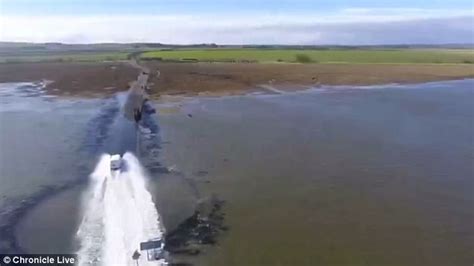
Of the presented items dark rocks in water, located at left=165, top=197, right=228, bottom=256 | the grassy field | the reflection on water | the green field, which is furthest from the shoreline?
dark rocks in water, located at left=165, top=197, right=228, bottom=256

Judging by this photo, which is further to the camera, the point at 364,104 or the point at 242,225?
the point at 364,104

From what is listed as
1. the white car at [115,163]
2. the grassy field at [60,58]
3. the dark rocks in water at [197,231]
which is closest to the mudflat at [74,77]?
the grassy field at [60,58]

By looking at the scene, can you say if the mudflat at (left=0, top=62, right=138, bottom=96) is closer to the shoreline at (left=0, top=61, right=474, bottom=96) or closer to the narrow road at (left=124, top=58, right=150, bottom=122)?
the shoreline at (left=0, top=61, right=474, bottom=96)

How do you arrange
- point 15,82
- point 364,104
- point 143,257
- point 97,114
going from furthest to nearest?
point 15,82
point 364,104
point 97,114
point 143,257

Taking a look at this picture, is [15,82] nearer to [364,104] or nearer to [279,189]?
[364,104]

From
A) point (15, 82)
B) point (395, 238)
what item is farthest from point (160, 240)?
point (15, 82)

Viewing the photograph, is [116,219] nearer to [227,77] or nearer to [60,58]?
[227,77]

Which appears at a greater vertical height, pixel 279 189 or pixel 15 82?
pixel 15 82
